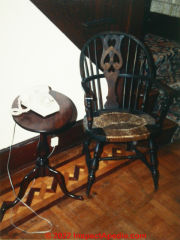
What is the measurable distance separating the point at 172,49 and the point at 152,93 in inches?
33.2

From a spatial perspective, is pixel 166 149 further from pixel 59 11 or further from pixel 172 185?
pixel 59 11

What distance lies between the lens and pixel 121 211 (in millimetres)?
1839

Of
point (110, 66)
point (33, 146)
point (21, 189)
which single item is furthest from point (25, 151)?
→ point (110, 66)

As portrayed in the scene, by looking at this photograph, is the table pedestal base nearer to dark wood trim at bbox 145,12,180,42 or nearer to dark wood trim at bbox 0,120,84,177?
dark wood trim at bbox 0,120,84,177

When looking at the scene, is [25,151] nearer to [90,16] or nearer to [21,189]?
[21,189]

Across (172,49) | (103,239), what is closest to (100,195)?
(103,239)

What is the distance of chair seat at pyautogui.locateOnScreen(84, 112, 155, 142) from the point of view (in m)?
1.71

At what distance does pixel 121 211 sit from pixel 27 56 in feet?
4.32

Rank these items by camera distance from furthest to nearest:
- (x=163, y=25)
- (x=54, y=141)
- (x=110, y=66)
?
(x=163, y=25), (x=54, y=141), (x=110, y=66)

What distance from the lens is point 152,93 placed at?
2.57 meters

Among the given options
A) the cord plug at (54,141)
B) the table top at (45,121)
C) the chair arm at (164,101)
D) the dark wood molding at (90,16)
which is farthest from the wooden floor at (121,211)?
the dark wood molding at (90,16)

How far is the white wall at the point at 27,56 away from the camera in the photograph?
1.67m

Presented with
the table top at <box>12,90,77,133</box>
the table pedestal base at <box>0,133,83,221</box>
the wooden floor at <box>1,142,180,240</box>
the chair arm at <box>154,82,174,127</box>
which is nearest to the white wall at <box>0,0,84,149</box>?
the table top at <box>12,90,77,133</box>

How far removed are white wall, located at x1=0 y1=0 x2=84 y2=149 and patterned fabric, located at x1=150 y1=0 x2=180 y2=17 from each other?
8.88 feet
